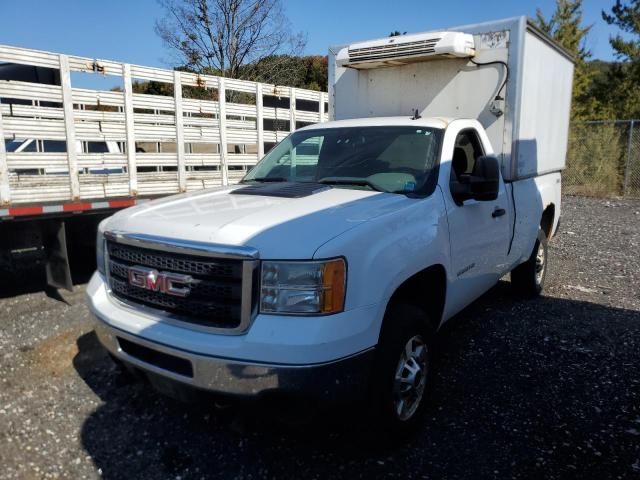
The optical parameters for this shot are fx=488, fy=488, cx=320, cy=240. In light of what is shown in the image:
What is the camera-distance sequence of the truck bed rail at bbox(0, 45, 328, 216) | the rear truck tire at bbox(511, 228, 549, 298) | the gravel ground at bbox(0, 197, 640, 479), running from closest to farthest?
the gravel ground at bbox(0, 197, 640, 479)
the truck bed rail at bbox(0, 45, 328, 216)
the rear truck tire at bbox(511, 228, 549, 298)

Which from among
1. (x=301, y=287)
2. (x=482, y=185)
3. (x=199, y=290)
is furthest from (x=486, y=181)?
(x=199, y=290)

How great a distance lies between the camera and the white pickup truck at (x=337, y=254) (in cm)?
227

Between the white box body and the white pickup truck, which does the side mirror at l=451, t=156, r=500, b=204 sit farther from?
the white box body

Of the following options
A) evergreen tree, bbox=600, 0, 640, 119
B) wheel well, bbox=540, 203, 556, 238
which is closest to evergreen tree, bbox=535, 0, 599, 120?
evergreen tree, bbox=600, 0, 640, 119

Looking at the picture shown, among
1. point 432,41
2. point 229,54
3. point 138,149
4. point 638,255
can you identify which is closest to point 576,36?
point 229,54

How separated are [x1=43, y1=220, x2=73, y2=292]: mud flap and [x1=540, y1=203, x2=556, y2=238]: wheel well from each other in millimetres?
5289

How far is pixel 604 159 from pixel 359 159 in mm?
14391

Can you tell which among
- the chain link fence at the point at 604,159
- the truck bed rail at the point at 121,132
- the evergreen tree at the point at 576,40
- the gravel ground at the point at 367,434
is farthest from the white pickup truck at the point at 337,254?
the evergreen tree at the point at 576,40

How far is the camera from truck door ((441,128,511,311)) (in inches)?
133

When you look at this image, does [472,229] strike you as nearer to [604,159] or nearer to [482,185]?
[482,185]

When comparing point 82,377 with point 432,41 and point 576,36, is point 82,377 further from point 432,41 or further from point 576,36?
point 576,36

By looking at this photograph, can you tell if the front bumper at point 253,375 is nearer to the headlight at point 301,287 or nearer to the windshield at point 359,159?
the headlight at point 301,287

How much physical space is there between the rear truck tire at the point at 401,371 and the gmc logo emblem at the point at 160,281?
105 centimetres

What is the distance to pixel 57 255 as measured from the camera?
4.95m
